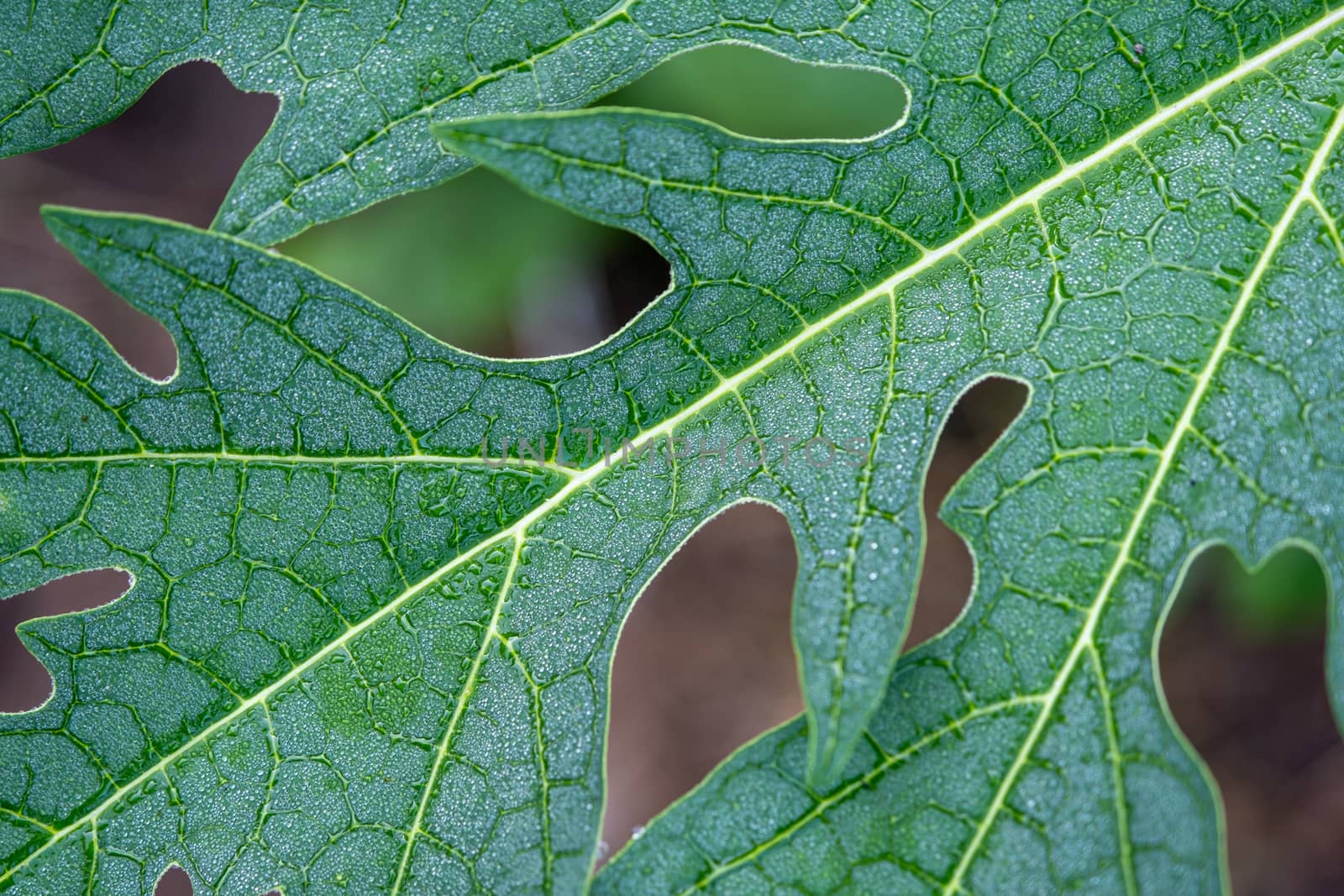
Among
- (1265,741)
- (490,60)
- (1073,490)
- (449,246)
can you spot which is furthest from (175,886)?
(1265,741)

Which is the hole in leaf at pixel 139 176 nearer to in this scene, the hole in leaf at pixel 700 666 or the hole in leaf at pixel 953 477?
the hole in leaf at pixel 700 666

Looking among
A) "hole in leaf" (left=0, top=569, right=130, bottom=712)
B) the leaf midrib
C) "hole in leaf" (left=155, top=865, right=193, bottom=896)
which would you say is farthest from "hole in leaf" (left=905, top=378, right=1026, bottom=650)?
"hole in leaf" (left=0, top=569, right=130, bottom=712)

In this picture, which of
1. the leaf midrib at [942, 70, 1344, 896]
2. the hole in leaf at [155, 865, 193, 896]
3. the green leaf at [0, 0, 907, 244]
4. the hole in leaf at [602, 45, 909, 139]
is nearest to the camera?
the leaf midrib at [942, 70, 1344, 896]

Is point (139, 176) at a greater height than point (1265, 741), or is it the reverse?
point (139, 176)

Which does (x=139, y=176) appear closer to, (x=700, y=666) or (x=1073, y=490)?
(x=700, y=666)

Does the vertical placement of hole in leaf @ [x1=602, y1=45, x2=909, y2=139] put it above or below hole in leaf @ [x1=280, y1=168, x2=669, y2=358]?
below

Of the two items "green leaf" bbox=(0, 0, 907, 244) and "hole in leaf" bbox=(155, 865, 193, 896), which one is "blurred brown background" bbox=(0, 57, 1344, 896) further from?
"green leaf" bbox=(0, 0, 907, 244)
